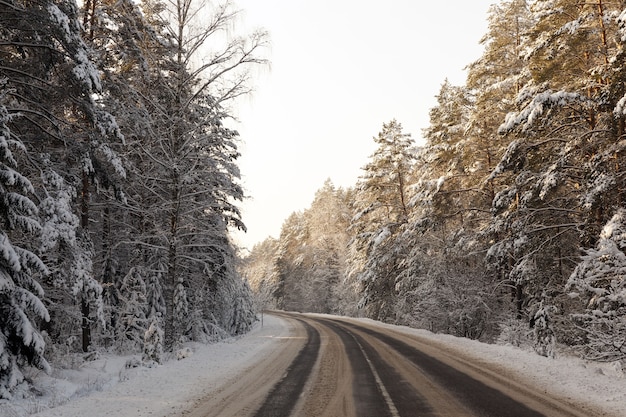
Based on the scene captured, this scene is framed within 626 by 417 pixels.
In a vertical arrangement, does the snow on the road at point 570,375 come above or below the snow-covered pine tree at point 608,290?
below

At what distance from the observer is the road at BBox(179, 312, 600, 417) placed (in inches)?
281

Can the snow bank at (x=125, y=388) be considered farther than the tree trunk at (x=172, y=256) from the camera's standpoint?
No

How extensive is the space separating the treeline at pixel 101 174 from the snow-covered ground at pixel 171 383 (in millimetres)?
900

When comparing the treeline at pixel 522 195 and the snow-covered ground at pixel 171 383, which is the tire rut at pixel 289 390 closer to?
the snow-covered ground at pixel 171 383

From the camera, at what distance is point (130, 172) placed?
1499 cm

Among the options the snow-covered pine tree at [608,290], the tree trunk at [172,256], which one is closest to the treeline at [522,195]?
the snow-covered pine tree at [608,290]

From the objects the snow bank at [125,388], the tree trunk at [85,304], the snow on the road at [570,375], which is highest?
the tree trunk at [85,304]

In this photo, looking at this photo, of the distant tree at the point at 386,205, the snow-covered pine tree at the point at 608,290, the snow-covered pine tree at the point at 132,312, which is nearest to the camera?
the snow-covered pine tree at the point at 608,290

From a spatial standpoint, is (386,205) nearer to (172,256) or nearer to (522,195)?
(522,195)

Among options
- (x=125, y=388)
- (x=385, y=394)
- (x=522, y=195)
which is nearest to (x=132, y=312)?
(x=125, y=388)

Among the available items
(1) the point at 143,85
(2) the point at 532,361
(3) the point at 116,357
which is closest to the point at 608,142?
(2) the point at 532,361

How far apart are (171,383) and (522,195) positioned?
1464 cm

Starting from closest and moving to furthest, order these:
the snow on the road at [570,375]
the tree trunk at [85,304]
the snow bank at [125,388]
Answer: the snow bank at [125,388] → the snow on the road at [570,375] → the tree trunk at [85,304]

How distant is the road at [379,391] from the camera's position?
281 inches
